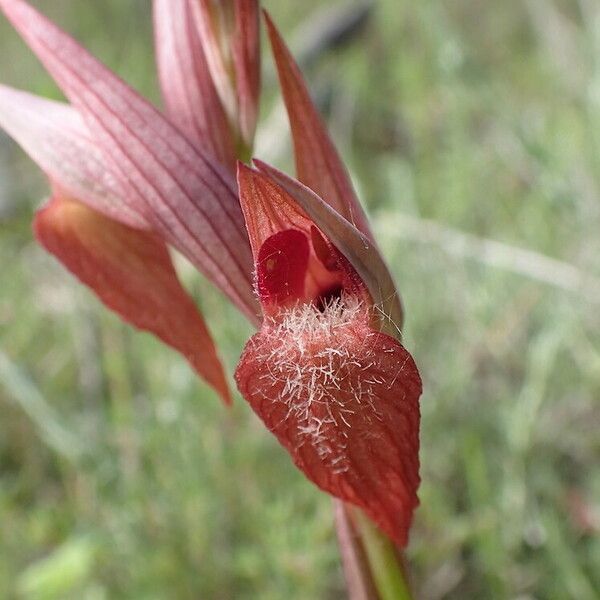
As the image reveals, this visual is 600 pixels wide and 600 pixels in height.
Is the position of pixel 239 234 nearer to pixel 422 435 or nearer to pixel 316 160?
pixel 316 160

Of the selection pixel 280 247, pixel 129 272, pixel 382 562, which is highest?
pixel 129 272

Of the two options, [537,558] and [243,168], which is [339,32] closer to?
[537,558]

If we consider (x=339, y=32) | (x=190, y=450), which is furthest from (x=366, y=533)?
(x=339, y=32)

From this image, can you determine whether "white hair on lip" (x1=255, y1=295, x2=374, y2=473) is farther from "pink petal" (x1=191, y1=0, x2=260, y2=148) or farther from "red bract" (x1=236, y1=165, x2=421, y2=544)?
"pink petal" (x1=191, y1=0, x2=260, y2=148)

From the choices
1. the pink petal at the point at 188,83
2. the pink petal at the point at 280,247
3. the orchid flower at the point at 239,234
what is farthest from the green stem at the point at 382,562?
the pink petal at the point at 188,83

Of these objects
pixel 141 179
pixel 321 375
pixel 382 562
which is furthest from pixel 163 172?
pixel 382 562

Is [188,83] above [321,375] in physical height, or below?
above

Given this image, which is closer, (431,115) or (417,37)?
(431,115)
